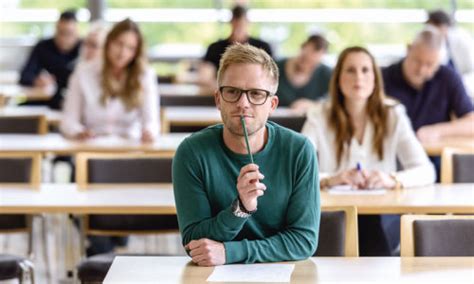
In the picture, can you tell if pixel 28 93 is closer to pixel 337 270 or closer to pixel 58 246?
pixel 58 246

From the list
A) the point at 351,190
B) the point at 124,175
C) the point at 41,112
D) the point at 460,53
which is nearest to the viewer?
the point at 351,190

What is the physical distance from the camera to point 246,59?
3086 millimetres

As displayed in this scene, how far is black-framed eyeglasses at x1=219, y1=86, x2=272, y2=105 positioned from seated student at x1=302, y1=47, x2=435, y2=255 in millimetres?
1623

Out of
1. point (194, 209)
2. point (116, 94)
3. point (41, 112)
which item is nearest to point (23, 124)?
point (116, 94)

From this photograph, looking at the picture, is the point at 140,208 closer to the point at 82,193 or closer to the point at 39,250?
the point at 82,193

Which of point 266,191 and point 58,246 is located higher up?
point 266,191

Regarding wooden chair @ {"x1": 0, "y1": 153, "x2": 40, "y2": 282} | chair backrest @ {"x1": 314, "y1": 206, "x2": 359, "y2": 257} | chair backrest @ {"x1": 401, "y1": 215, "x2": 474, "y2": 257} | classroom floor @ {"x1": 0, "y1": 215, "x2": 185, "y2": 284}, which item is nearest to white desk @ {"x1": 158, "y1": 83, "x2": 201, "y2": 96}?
classroom floor @ {"x1": 0, "y1": 215, "x2": 185, "y2": 284}

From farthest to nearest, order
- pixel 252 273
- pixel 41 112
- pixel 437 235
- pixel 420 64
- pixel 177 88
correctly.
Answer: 1. pixel 177 88
2. pixel 41 112
3. pixel 420 64
4. pixel 437 235
5. pixel 252 273

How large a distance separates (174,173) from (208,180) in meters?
0.11

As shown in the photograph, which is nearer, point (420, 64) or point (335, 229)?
point (335, 229)

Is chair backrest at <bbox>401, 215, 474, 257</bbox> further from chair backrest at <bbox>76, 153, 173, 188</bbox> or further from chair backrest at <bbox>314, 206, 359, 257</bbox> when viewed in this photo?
chair backrest at <bbox>76, 153, 173, 188</bbox>

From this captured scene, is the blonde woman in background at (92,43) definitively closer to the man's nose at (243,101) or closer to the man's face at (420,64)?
the man's face at (420,64)

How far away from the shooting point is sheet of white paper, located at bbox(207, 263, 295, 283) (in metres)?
2.91

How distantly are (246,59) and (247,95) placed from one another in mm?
100
